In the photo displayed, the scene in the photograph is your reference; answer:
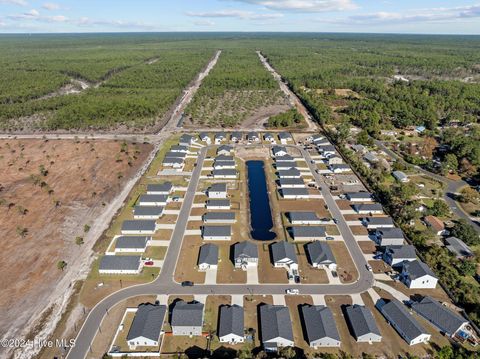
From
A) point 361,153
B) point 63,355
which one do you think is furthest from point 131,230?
point 361,153

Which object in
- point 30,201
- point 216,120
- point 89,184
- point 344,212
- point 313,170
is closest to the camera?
point 344,212

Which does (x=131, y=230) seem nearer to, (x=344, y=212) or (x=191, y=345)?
(x=191, y=345)

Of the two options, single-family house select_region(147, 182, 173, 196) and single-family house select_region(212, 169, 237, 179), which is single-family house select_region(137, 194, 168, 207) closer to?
single-family house select_region(147, 182, 173, 196)

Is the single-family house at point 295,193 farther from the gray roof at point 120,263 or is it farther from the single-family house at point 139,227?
the gray roof at point 120,263

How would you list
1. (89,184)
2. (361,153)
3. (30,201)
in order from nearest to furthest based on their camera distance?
(30,201), (89,184), (361,153)

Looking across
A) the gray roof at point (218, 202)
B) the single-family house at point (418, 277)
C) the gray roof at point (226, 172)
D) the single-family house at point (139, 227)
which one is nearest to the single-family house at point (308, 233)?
the single-family house at point (418, 277)

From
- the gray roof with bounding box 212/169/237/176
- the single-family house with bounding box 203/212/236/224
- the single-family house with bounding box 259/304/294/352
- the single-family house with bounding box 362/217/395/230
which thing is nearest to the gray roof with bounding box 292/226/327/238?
the single-family house with bounding box 362/217/395/230
